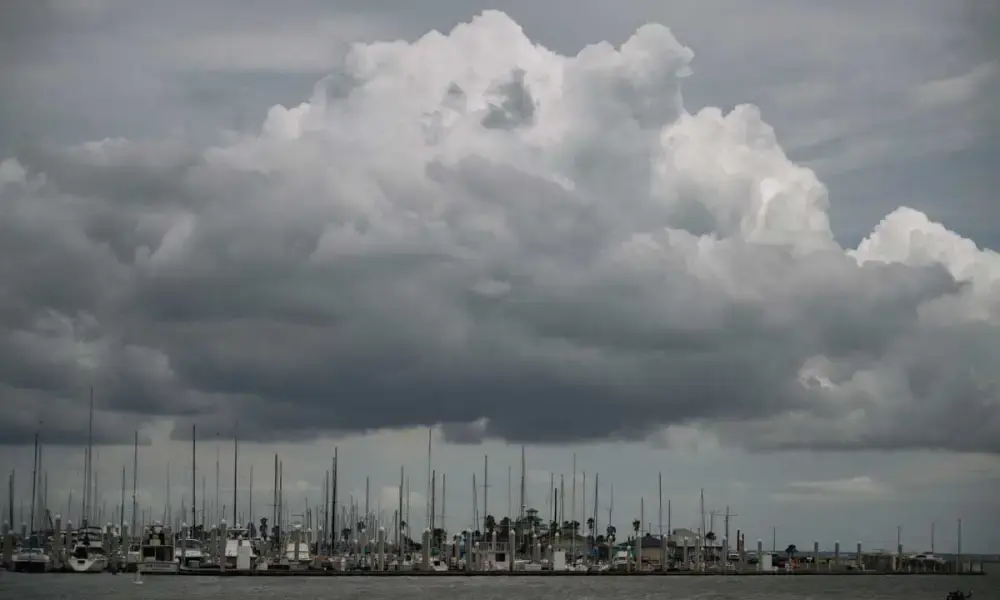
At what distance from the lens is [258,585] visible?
188 meters

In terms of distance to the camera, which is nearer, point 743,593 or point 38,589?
point 38,589

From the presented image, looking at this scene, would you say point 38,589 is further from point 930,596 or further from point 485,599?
point 930,596

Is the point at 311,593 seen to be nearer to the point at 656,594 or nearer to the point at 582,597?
the point at 582,597

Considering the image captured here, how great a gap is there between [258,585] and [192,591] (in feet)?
68.8

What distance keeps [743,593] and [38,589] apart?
3555 inches

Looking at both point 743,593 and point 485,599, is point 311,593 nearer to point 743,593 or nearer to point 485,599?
point 485,599

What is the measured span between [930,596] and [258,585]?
92.0 m

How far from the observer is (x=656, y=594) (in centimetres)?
18362

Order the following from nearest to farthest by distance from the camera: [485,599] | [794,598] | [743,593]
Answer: [485,599] < [794,598] < [743,593]

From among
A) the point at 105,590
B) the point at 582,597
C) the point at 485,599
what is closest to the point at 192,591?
the point at 105,590

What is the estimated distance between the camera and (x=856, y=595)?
196 meters

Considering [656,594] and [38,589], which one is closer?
[38,589]

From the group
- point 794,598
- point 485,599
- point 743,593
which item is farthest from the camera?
point 743,593

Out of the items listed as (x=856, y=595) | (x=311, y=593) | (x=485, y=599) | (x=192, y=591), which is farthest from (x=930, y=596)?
(x=192, y=591)
